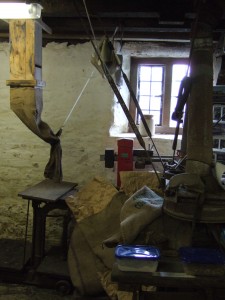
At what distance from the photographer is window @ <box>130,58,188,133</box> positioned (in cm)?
353

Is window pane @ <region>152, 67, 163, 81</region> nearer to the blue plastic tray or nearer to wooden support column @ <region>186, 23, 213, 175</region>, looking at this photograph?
wooden support column @ <region>186, 23, 213, 175</region>

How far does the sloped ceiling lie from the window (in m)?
0.40

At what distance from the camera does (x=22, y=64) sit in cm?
245

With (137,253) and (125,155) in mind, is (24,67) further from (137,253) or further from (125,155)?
(137,253)

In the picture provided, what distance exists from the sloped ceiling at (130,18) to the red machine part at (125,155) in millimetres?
905

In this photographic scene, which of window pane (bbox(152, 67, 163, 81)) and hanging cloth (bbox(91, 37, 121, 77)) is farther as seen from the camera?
window pane (bbox(152, 67, 163, 81))

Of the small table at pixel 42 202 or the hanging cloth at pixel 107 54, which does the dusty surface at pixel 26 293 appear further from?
the hanging cloth at pixel 107 54

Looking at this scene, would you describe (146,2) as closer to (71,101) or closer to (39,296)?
(71,101)

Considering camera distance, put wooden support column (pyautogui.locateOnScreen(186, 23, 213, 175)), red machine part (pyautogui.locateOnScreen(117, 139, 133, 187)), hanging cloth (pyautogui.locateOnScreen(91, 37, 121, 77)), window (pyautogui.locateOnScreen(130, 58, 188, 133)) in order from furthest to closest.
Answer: window (pyautogui.locateOnScreen(130, 58, 188, 133)), red machine part (pyautogui.locateOnScreen(117, 139, 133, 187)), hanging cloth (pyautogui.locateOnScreen(91, 37, 121, 77)), wooden support column (pyautogui.locateOnScreen(186, 23, 213, 175))

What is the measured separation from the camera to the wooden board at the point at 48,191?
267 cm

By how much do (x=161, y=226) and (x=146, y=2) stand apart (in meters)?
1.58

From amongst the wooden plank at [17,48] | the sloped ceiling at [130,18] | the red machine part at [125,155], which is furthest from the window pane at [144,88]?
the wooden plank at [17,48]

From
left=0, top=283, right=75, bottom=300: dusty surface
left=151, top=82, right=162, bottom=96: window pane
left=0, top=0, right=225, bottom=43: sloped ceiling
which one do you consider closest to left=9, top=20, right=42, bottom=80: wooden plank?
left=0, top=0, right=225, bottom=43: sloped ceiling

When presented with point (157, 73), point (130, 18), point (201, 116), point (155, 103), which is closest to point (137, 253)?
point (201, 116)
